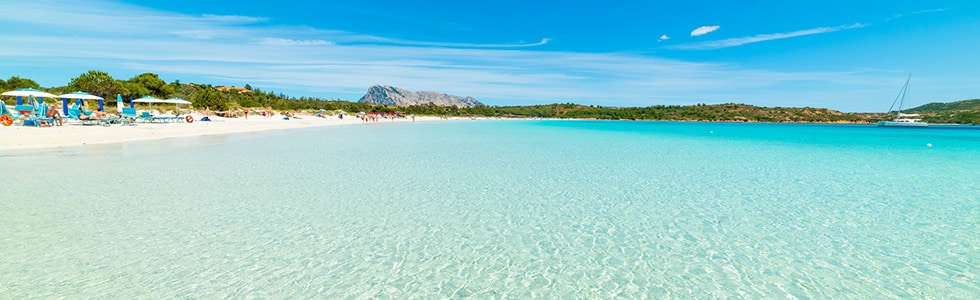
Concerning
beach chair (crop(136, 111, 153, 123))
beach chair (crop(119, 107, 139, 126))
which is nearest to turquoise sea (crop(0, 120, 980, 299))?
beach chair (crop(119, 107, 139, 126))

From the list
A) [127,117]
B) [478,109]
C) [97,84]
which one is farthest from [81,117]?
[478,109]

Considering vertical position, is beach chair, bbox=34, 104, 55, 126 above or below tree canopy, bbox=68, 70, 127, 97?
below

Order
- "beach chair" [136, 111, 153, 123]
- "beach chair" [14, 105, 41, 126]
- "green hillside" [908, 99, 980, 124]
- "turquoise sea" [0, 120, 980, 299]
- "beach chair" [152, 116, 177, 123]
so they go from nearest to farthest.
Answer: "turquoise sea" [0, 120, 980, 299]
"beach chair" [14, 105, 41, 126]
"beach chair" [136, 111, 153, 123]
"beach chair" [152, 116, 177, 123]
"green hillside" [908, 99, 980, 124]

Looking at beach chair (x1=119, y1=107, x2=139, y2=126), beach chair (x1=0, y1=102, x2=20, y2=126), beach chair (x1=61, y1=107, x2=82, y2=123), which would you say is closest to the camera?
beach chair (x1=0, y1=102, x2=20, y2=126)

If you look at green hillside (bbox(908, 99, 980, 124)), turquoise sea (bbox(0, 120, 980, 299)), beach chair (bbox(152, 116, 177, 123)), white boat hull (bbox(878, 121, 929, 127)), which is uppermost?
green hillside (bbox(908, 99, 980, 124))

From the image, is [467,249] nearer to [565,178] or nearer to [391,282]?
[391,282]

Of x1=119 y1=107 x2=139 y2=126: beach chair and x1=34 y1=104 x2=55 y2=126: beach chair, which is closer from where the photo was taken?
x1=34 y1=104 x2=55 y2=126: beach chair

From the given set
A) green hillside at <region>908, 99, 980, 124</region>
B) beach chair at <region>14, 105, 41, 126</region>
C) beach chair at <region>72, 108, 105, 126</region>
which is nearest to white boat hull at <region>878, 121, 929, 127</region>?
green hillside at <region>908, 99, 980, 124</region>

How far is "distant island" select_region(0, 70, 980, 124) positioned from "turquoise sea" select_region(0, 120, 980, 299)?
161 feet

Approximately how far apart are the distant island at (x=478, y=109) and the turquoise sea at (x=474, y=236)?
161ft

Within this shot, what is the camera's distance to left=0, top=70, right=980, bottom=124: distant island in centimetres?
4991

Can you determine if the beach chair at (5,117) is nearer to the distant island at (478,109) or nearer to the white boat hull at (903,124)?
the distant island at (478,109)

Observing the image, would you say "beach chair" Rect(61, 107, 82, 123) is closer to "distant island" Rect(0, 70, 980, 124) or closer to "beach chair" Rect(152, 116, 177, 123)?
"beach chair" Rect(152, 116, 177, 123)

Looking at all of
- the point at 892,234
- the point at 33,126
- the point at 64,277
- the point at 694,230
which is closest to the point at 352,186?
the point at 64,277
